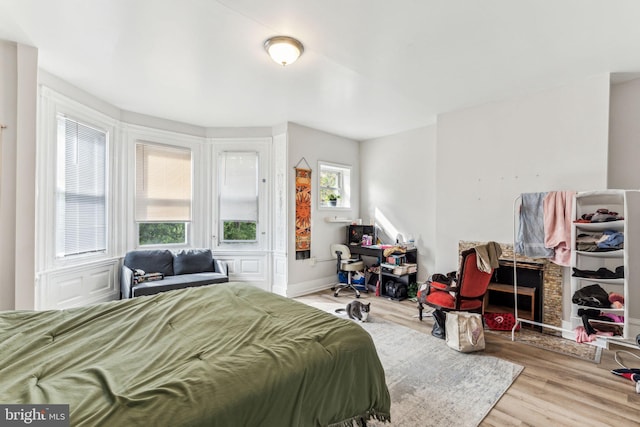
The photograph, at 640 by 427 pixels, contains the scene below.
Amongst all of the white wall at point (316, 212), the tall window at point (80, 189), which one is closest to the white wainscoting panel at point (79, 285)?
the tall window at point (80, 189)

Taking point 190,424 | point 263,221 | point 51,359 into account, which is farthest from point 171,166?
point 190,424

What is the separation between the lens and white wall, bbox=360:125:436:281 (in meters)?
4.81

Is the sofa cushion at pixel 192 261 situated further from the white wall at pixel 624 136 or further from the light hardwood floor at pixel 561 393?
the white wall at pixel 624 136

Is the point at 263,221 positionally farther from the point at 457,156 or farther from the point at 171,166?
the point at 457,156

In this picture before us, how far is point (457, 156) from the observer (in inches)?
160

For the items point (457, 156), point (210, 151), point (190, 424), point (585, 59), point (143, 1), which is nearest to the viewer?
point (190, 424)

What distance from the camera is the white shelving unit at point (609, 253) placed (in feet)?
8.58

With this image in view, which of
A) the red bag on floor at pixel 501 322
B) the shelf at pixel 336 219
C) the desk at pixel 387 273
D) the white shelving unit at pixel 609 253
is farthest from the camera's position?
the shelf at pixel 336 219

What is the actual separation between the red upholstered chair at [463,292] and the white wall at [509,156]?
0.95 metres

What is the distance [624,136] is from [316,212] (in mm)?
4055

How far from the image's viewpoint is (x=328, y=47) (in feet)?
8.32

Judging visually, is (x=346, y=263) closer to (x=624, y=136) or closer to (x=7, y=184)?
(x=624, y=136)

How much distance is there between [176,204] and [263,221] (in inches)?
55.1

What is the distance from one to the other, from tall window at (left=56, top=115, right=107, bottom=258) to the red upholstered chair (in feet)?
14.1
